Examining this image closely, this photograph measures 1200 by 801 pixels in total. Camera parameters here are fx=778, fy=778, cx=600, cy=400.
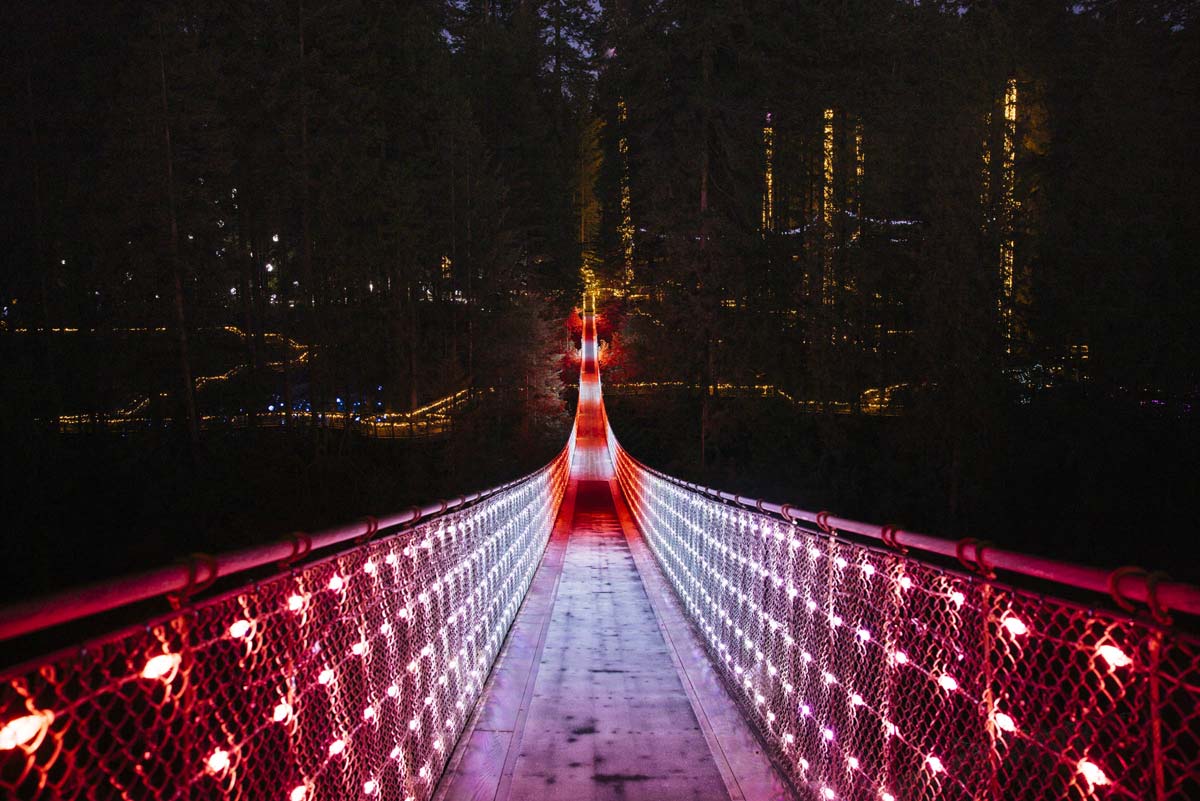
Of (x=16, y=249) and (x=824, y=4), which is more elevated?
(x=824, y=4)

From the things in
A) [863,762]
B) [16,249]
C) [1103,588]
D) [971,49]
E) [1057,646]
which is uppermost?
[971,49]

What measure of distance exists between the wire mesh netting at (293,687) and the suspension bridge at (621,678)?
1cm

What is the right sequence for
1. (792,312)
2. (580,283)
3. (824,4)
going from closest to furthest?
1. (824,4)
2. (792,312)
3. (580,283)

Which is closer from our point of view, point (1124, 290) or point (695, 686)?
point (695, 686)

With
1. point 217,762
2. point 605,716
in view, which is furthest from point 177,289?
point 217,762

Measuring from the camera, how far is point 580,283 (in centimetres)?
4234

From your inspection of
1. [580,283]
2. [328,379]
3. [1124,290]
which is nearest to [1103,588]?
[1124,290]

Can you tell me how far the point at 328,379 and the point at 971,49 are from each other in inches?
795

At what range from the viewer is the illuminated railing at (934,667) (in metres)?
1.50

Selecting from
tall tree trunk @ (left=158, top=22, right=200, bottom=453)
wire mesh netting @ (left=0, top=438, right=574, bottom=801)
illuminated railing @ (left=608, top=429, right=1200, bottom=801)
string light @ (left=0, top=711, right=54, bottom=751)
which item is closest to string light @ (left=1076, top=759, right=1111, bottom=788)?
illuminated railing @ (left=608, top=429, right=1200, bottom=801)

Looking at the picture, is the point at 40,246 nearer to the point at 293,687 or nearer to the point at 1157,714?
the point at 293,687

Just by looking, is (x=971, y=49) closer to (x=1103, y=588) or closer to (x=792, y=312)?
(x=792, y=312)

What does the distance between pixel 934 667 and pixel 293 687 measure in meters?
2.02

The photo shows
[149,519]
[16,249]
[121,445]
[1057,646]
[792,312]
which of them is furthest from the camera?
[792,312]
